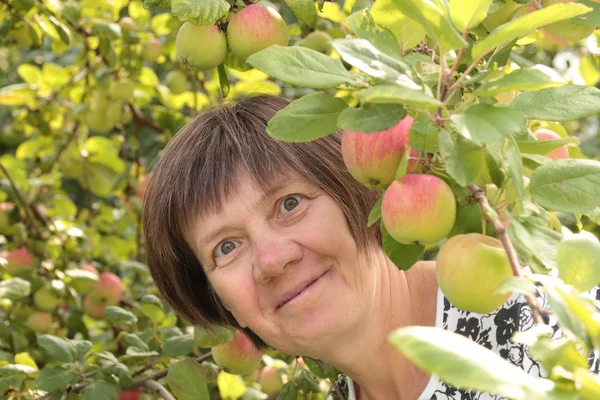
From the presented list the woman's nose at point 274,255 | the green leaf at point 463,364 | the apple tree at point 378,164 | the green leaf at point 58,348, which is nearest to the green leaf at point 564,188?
the apple tree at point 378,164

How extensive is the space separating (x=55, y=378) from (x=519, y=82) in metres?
1.29

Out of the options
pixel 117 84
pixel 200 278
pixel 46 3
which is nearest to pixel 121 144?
pixel 117 84

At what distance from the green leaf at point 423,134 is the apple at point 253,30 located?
0.48m

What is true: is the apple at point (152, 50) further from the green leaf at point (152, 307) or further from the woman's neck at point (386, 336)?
the woman's neck at point (386, 336)

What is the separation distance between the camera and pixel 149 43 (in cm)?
247

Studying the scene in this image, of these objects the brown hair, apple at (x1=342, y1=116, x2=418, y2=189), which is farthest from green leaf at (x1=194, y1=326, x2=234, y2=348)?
apple at (x1=342, y1=116, x2=418, y2=189)

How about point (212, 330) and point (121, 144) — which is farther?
point (121, 144)

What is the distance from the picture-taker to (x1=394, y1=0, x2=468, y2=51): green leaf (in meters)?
0.83

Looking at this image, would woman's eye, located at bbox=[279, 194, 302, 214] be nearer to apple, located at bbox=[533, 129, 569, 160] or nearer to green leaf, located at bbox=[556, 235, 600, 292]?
apple, located at bbox=[533, 129, 569, 160]

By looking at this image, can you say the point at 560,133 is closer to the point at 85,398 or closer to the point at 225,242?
the point at 225,242

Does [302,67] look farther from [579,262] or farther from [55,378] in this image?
[55,378]

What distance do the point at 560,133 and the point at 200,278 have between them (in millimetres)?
829

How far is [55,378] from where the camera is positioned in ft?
5.75

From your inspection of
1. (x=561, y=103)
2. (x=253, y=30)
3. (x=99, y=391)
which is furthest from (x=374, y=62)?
(x=99, y=391)
